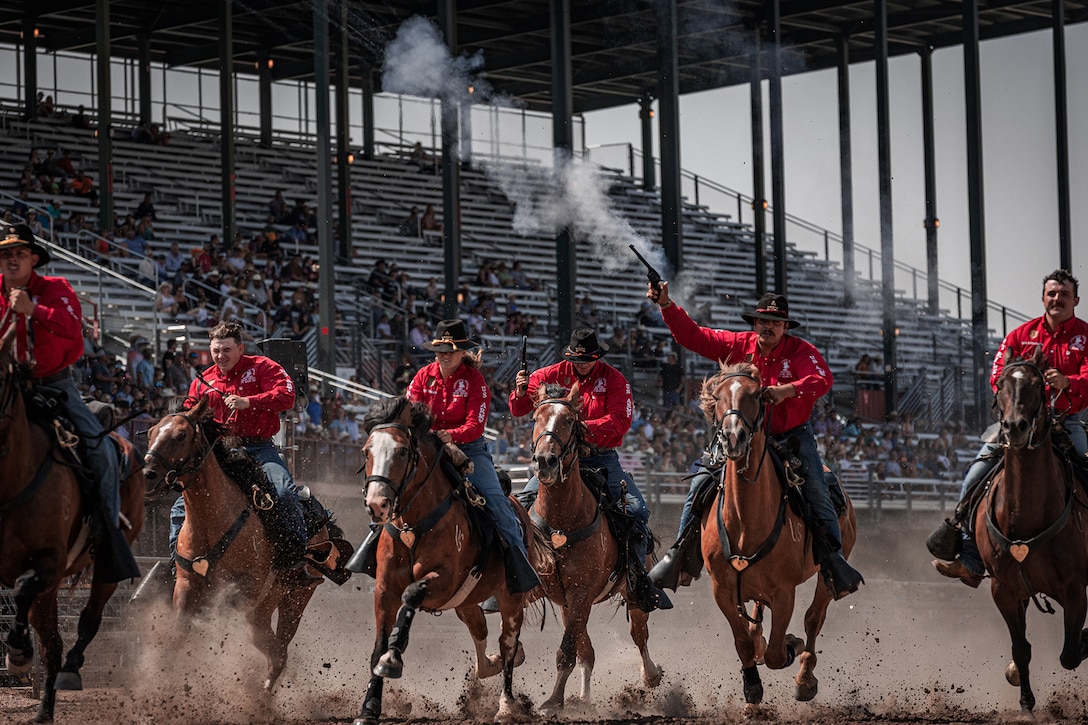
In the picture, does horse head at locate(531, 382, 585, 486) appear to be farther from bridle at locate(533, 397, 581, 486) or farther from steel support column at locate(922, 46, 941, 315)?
steel support column at locate(922, 46, 941, 315)

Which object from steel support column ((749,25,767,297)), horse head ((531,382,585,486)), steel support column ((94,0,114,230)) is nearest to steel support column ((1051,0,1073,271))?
steel support column ((749,25,767,297))

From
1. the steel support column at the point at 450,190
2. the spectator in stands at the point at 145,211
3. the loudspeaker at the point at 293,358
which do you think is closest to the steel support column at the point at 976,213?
the steel support column at the point at 450,190

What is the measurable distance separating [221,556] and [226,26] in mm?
23398

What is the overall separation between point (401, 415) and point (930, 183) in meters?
31.5

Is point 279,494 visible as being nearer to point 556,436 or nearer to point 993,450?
point 556,436

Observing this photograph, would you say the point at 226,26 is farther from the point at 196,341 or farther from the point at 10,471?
the point at 10,471

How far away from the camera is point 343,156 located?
31.6m

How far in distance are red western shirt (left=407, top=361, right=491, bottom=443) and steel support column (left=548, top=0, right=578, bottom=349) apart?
43.3 feet

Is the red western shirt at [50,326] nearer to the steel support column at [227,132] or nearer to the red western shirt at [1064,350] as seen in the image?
the red western shirt at [1064,350]

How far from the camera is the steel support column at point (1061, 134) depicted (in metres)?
37.1

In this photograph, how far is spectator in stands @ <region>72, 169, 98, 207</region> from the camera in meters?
29.9

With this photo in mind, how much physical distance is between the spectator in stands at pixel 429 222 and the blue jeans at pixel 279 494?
20.3 metres

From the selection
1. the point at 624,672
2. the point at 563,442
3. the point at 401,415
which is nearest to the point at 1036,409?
→ the point at 563,442

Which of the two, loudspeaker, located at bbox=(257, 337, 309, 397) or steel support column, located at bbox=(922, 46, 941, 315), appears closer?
loudspeaker, located at bbox=(257, 337, 309, 397)
